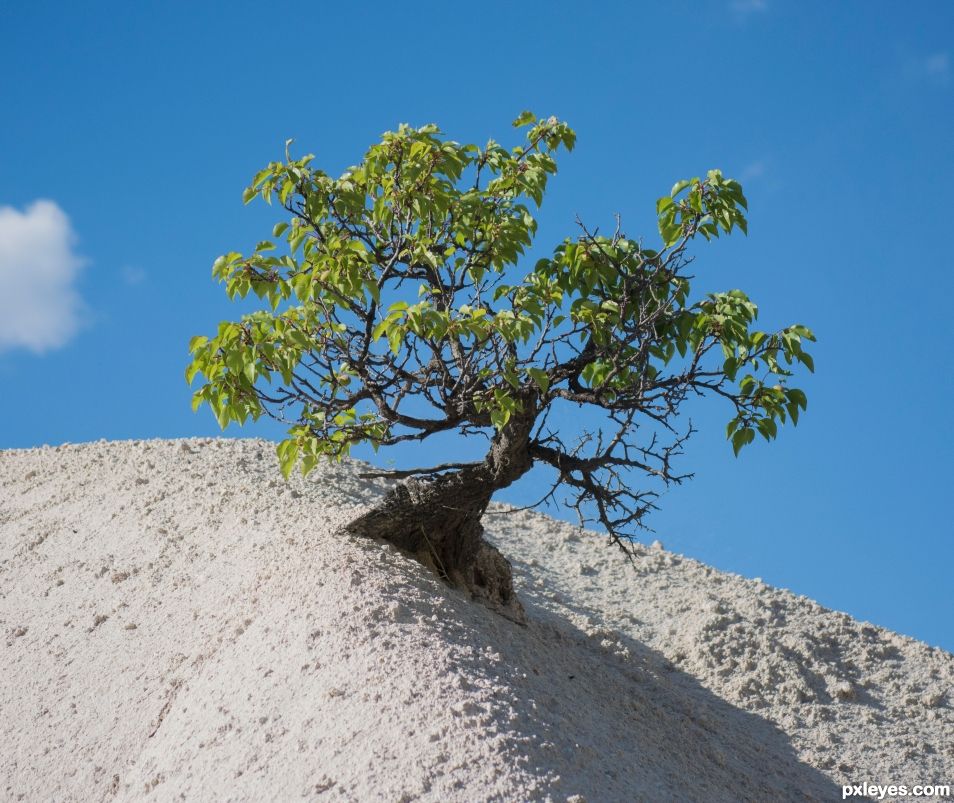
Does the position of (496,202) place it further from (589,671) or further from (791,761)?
(791,761)

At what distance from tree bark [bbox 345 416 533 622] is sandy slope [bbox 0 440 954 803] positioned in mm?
297

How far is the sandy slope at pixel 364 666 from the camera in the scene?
5.67 m

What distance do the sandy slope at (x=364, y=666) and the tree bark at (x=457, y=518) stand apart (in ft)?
0.97

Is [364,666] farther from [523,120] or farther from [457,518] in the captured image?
[523,120]

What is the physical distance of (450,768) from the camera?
17.3ft

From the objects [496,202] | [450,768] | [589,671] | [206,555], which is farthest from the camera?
[206,555]

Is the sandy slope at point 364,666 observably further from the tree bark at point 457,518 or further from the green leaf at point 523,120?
the green leaf at point 523,120

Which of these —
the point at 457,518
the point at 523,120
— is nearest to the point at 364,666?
the point at 457,518

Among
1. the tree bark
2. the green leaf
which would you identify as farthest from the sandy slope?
the green leaf

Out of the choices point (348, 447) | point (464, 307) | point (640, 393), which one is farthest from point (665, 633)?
point (464, 307)

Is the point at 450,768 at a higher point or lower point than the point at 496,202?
lower

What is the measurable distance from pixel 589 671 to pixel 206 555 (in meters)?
3.15

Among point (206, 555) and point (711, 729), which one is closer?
point (711, 729)

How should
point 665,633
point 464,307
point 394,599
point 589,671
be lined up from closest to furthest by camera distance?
point 464,307 → point 394,599 → point 589,671 → point 665,633
